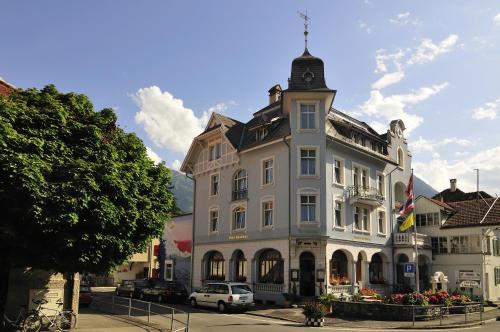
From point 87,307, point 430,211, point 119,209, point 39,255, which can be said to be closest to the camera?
point 39,255

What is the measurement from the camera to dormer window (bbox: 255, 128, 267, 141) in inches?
1455

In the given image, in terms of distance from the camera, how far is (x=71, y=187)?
45.4ft

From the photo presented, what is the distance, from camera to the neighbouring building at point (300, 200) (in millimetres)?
32406

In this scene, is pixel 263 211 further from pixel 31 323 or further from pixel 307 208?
pixel 31 323

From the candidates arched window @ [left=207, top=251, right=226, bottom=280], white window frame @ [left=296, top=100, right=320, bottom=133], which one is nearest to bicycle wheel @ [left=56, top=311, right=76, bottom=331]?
white window frame @ [left=296, top=100, right=320, bottom=133]

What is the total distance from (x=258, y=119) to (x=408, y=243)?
53.2 ft

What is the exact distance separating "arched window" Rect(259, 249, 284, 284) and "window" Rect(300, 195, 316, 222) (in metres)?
3.68

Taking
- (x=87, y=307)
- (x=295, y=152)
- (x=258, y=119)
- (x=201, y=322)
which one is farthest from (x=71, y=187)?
(x=258, y=119)

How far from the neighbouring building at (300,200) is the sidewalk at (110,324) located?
12.8m

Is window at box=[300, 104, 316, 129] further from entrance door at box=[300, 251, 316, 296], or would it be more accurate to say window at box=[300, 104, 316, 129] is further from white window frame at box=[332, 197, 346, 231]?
entrance door at box=[300, 251, 316, 296]

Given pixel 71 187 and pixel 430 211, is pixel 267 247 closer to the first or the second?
pixel 430 211

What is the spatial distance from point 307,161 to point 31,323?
2161 cm

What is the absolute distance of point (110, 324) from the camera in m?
20.1

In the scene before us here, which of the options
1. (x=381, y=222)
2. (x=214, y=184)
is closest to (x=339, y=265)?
(x=381, y=222)
